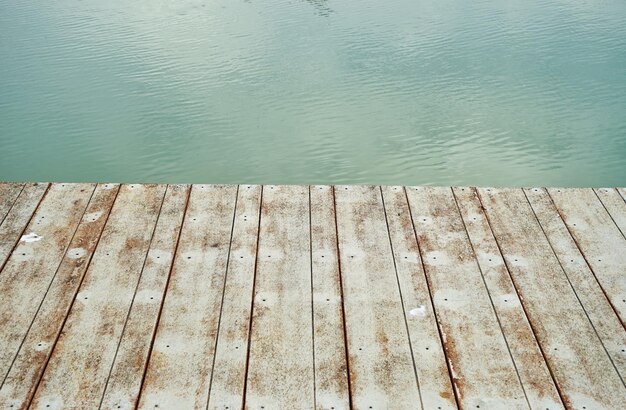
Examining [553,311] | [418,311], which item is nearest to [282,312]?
[418,311]

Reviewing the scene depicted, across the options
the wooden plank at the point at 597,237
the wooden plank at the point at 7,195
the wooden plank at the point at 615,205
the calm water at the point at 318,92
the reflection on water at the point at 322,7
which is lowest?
the reflection on water at the point at 322,7

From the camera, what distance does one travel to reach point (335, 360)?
5.77ft

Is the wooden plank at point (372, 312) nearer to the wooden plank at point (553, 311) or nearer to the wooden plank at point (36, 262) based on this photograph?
the wooden plank at point (553, 311)

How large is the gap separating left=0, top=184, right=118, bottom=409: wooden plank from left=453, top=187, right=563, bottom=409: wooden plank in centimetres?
116

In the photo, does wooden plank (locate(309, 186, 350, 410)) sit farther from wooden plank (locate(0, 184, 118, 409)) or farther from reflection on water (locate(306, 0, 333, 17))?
reflection on water (locate(306, 0, 333, 17))

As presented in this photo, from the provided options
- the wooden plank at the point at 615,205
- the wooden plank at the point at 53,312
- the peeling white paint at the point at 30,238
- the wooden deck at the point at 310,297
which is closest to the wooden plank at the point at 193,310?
the wooden deck at the point at 310,297

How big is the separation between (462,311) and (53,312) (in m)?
1.10

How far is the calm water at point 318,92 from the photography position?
4289 mm

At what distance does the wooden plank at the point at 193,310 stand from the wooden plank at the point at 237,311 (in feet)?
0.07

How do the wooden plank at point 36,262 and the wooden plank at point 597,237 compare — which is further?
the wooden plank at point 597,237

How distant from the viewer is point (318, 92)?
16.9 ft

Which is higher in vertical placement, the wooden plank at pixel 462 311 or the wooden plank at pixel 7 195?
the wooden plank at pixel 7 195

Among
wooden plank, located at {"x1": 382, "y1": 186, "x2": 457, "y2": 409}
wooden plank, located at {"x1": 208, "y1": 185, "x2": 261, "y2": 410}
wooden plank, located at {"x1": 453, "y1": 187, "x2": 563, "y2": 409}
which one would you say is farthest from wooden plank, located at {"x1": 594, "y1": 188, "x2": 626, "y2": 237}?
wooden plank, located at {"x1": 208, "y1": 185, "x2": 261, "y2": 410}

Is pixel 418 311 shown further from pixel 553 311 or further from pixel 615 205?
pixel 615 205
